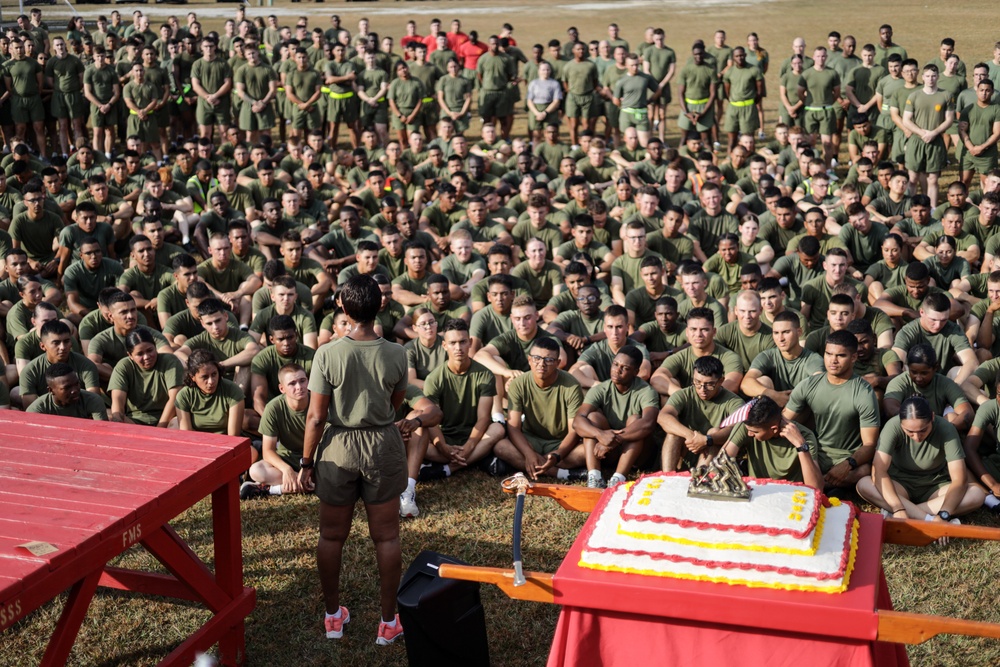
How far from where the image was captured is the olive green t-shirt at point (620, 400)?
356 inches

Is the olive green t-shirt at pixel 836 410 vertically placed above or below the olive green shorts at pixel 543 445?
above

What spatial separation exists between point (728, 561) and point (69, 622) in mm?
2955

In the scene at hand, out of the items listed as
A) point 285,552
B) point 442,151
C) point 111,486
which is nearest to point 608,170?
point 442,151

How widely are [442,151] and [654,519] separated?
13.1 meters

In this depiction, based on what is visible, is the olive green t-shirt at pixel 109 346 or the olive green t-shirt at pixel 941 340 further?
the olive green t-shirt at pixel 109 346

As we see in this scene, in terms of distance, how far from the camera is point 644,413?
8.95 m

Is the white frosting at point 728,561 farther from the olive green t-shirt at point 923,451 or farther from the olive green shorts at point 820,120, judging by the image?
the olive green shorts at point 820,120

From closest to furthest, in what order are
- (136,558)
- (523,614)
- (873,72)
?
(523,614), (136,558), (873,72)

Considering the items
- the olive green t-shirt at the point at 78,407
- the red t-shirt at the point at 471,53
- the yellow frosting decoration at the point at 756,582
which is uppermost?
the red t-shirt at the point at 471,53

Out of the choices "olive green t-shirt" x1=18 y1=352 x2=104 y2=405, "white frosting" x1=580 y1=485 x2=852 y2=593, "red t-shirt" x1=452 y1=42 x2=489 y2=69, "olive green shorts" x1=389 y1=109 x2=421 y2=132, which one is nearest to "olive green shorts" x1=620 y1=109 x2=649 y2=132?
"olive green shorts" x1=389 y1=109 x2=421 y2=132

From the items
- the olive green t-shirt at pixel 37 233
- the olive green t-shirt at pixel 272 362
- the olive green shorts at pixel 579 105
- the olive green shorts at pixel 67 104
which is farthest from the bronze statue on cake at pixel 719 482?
the olive green shorts at pixel 67 104

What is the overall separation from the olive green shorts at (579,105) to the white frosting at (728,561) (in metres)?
15.5

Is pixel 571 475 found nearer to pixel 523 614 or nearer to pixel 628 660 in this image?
pixel 523 614

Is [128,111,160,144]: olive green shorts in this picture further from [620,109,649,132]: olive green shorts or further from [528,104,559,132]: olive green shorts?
[620,109,649,132]: olive green shorts
